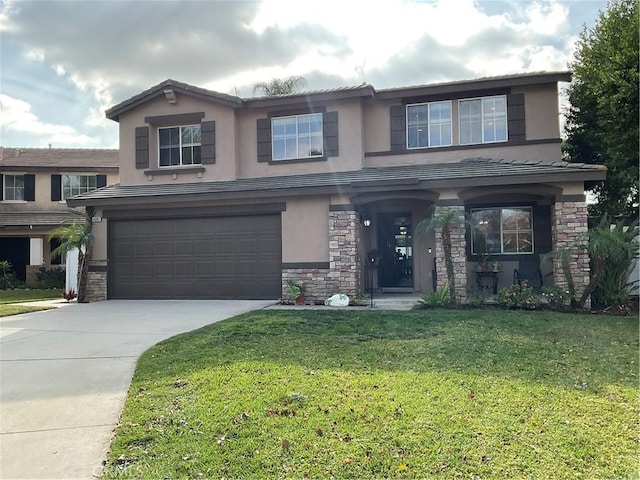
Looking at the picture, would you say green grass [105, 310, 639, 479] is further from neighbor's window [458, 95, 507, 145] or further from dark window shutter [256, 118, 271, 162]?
dark window shutter [256, 118, 271, 162]

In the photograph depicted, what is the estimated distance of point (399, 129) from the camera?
13195 mm

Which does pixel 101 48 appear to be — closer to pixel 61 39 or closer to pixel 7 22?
pixel 61 39

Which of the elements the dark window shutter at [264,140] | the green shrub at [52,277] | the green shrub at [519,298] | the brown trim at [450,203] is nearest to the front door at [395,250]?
the brown trim at [450,203]

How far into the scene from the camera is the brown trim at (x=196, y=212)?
12.4 m

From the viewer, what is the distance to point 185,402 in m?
4.53

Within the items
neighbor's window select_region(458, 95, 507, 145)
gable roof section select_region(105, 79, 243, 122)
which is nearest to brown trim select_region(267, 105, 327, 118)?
gable roof section select_region(105, 79, 243, 122)

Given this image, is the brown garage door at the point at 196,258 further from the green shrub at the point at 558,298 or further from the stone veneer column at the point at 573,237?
the stone veneer column at the point at 573,237

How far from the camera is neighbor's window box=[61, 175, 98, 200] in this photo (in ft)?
71.8

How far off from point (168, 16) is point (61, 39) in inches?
92.6

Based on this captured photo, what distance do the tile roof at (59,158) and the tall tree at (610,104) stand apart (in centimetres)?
1953

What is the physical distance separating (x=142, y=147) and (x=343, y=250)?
24.7ft

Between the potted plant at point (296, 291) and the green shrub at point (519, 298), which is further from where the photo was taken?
the potted plant at point (296, 291)

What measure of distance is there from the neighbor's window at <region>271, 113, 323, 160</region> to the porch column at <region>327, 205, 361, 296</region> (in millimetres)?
2532

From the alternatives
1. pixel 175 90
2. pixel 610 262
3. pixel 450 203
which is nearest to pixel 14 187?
pixel 175 90
